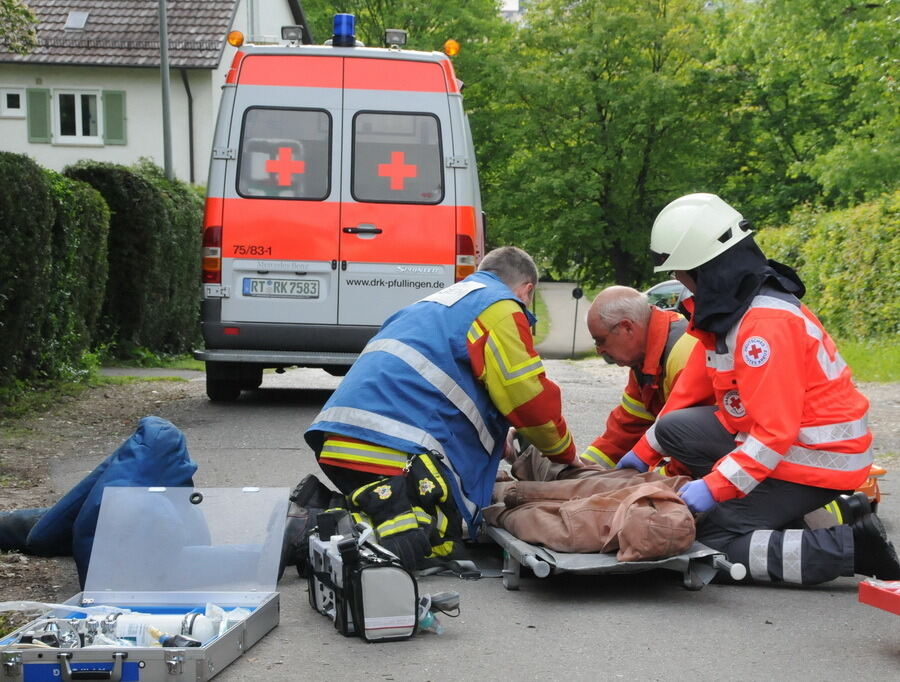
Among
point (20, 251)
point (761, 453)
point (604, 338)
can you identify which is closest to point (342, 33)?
point (20, 251)

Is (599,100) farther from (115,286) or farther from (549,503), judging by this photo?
(549,503)

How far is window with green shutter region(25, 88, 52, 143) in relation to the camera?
35.7 m

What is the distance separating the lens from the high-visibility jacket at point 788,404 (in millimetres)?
4812

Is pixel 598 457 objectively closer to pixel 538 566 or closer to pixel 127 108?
pixel 538 566

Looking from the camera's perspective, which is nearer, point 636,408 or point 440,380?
point 440,380

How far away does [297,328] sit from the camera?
10609 millimetres

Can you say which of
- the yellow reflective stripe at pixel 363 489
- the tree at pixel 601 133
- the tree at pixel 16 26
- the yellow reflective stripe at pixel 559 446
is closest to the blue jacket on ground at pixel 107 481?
the yellow reflective stripe at pixel 363 489

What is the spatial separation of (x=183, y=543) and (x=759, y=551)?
215 cm

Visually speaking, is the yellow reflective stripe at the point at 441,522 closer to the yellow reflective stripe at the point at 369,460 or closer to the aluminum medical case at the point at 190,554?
the yellow reflective stripe at the point at 369,460

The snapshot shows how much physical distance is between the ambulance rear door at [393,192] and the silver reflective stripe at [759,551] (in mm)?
5827

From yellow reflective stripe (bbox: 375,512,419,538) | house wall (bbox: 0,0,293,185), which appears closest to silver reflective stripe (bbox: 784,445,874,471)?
yellow reflective stripe (bbox: 375,512,419,538)

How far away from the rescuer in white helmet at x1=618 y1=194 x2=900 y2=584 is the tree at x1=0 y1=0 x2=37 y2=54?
773cm

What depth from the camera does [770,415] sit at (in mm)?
4805

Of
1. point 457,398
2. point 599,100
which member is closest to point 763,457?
point 457,398
